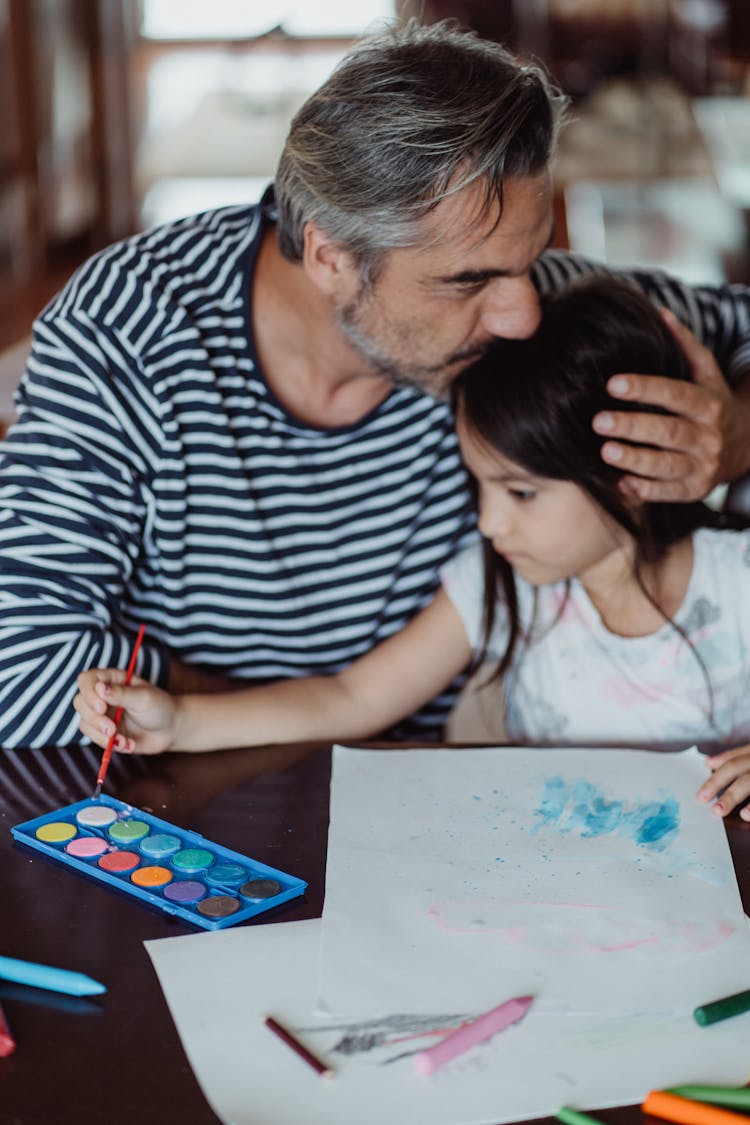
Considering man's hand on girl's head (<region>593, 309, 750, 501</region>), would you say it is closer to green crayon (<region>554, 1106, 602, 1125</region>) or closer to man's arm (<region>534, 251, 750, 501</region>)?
man's arm (<region>534, 251, 750, 501</region>)

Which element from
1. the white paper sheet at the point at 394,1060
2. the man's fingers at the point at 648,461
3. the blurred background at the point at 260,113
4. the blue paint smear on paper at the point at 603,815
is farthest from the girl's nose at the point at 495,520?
the blurred background at the point at 260,113

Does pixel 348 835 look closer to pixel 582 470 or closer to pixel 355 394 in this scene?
pixel 582 470

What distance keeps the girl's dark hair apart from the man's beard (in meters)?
0.02

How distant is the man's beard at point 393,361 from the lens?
57.5 inches

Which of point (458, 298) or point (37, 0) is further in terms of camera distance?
point (37, 0)

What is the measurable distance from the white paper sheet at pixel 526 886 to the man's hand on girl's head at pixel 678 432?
31 centimetres

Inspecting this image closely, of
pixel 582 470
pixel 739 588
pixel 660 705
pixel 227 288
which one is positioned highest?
pixel 227 288

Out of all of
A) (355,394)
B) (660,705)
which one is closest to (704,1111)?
(660,705)

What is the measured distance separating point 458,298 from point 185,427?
31cm

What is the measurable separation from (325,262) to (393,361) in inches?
4.9

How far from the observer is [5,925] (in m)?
0.95

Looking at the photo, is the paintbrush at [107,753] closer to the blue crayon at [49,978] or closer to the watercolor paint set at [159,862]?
the watercolor paint set at [159,862]

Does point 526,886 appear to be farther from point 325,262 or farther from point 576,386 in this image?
point 325,262

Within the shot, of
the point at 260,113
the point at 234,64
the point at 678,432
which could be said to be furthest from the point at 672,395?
the point at 234,64
